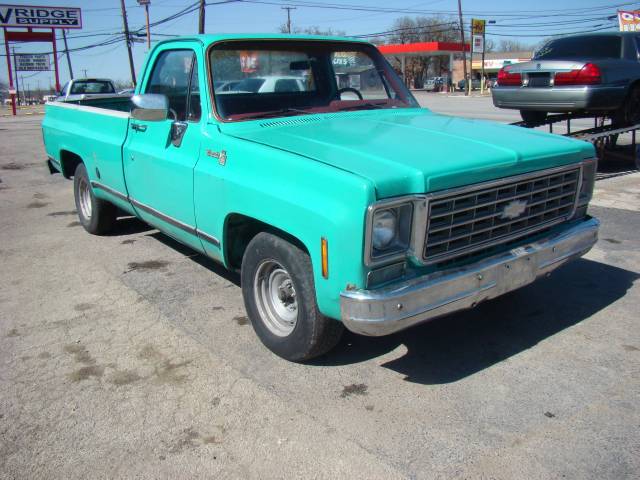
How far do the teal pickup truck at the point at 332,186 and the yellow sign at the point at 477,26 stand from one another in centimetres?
4163

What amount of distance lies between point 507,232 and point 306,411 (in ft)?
4.75

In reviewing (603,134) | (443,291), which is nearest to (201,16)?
(603,134)

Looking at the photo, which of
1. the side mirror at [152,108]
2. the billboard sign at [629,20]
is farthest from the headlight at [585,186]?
the billboard sign at [629,20]

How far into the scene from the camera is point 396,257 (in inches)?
107

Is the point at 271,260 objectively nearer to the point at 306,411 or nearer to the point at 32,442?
the point at 306,411

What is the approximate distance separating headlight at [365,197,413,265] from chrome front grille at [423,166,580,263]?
0.10 metres

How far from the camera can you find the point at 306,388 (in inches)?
123

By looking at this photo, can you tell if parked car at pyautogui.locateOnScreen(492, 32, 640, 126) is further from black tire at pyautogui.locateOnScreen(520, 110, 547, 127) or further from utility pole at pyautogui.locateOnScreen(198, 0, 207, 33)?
utility pole at pyautogui.locateOnScreen(198, 0, 207, 33)

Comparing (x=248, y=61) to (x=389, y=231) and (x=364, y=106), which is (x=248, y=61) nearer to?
(x=364, y=106)

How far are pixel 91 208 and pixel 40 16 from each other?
31511 millimetres

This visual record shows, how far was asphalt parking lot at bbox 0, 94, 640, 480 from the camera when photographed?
2545mm

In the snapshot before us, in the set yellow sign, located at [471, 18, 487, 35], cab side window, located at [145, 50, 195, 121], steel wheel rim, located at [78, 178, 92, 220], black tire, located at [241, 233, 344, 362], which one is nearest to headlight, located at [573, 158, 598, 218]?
black tire, located at [241, 233, 344, 362]

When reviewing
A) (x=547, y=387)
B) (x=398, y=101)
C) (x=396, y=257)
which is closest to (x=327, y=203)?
(x=396, y=257)

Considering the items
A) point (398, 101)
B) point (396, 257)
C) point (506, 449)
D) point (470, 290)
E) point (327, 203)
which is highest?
point (398, 101)
